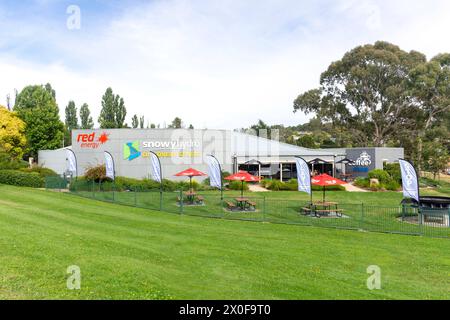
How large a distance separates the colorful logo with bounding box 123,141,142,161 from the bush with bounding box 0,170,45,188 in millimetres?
7035

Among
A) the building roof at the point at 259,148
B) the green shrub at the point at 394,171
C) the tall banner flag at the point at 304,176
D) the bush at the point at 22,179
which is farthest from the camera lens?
the building roof at the point at 259,148

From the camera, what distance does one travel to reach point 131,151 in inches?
1272

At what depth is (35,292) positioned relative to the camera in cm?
668

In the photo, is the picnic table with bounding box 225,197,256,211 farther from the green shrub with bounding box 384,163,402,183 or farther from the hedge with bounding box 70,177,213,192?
the green shrub with bounding box 384,163,402,183

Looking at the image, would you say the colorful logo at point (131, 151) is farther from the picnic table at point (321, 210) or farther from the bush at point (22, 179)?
the picnic table at point (321, 210)

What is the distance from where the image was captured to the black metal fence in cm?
1505

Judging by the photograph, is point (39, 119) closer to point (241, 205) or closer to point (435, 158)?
point (241, 205)

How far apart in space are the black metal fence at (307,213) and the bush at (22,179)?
6673 mm

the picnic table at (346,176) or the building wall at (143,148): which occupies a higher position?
the building wall at (143,148)

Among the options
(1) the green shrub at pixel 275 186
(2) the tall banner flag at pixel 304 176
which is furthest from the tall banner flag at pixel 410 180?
(1) the green shrub at pixel 275 186

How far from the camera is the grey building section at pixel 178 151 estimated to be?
1266 inches

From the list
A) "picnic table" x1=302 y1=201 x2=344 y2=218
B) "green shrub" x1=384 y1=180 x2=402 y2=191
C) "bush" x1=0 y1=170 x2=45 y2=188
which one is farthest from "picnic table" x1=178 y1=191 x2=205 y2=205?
"green shrub" x1=384 y1=180 x2=402 y2=191

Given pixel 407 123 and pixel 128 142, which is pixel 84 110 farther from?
pixel 407 123
